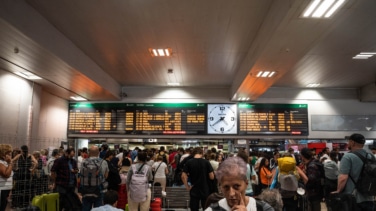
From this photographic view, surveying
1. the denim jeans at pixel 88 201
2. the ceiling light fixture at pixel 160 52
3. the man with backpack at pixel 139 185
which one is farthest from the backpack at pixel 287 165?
the ceiling light fixture at pixel 160 52

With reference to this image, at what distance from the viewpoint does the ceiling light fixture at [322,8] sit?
4438 mm

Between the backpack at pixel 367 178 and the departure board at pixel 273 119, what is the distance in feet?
25.8

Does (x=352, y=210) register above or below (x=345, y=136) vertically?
below

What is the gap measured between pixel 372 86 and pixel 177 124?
651 cm

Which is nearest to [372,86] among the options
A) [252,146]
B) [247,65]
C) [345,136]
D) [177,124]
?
[345,136]

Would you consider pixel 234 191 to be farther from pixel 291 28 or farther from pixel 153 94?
pixel 153 94

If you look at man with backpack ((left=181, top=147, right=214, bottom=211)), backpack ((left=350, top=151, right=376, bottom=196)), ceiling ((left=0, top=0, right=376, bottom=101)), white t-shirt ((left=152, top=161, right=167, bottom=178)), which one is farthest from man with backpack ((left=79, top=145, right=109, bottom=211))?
backpack ((left=350, top=151, right=376, bottom=196))

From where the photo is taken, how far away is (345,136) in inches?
481

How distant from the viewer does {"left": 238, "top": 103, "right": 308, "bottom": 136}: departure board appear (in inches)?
468

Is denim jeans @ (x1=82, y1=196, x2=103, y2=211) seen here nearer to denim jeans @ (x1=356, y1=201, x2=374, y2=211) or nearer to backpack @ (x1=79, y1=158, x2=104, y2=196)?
backpack @ (x1=79, y1=158, x2=104, y2=196)

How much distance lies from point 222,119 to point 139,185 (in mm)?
6203

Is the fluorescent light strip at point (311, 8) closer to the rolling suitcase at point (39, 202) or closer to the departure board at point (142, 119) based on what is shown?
the rolling suitcase at point (39, 202)

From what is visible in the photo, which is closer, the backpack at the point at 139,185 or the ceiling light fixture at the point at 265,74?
the backpack at the point at 139,185

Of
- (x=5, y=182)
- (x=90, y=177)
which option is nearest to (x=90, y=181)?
(x=90, y=177)
